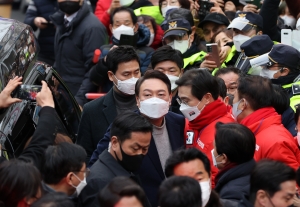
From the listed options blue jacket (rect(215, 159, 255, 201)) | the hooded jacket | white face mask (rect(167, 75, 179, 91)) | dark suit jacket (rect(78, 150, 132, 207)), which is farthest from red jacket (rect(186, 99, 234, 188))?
the hooded jacket

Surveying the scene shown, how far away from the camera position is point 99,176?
5172 millimetres

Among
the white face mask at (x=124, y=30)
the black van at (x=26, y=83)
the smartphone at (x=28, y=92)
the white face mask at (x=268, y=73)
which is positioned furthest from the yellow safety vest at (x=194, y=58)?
the smartphone at (x=28, y=92)

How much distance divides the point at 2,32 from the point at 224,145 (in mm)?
2094

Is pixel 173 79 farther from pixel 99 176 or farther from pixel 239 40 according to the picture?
pixel 99 176

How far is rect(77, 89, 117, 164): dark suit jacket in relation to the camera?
21.5ft

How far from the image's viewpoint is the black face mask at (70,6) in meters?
9.99

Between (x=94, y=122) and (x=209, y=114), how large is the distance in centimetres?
103

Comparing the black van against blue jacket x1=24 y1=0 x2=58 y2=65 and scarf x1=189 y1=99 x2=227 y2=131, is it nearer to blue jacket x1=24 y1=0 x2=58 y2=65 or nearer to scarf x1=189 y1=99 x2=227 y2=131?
scarf x1=189 y1=99 x2=227 y2=131

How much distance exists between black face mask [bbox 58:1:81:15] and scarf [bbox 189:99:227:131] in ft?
13.9

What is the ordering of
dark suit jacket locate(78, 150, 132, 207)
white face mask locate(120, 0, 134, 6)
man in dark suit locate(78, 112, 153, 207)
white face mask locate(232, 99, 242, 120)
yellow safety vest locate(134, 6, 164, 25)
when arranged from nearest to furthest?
1. dark suit jacket locate(78, 150, 132, 207)
2. man in dark suit locate(78, 112, 153, 207)
3. white face mask locate(232, 99, 242, 120)
4. yellow safety vest locate(134, 6, 164, 25)
5. white face mask locate(120, 0, 134, 6)

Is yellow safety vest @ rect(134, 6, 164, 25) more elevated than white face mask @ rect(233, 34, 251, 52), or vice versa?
white face mask @ rect(233, 34, 251, 52)

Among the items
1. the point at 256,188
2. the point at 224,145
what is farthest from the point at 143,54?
the point at 256,188

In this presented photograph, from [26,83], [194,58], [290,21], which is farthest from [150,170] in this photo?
[290,21]

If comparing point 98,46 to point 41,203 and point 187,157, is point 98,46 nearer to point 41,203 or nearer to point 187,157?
point 187,157
